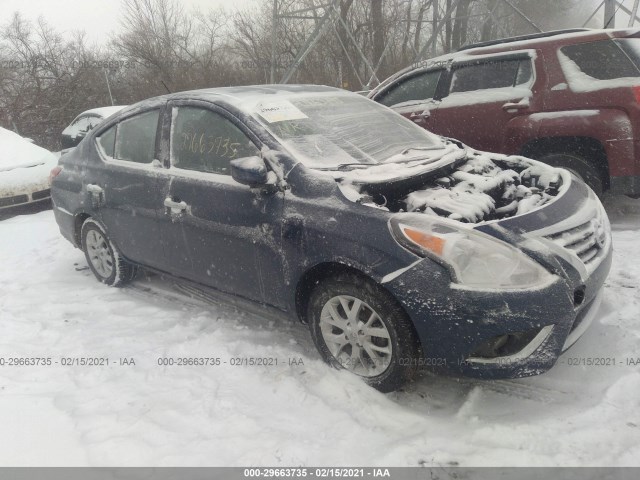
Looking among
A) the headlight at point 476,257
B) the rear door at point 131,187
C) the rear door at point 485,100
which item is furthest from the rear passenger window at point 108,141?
the rear door at point 485,100

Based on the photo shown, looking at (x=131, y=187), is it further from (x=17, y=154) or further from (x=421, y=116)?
(x=17, y=154)

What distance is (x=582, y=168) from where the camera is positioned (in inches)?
182

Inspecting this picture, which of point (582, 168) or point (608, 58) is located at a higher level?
point (608, 58)

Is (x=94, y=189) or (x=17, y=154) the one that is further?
(x=17, y=154)

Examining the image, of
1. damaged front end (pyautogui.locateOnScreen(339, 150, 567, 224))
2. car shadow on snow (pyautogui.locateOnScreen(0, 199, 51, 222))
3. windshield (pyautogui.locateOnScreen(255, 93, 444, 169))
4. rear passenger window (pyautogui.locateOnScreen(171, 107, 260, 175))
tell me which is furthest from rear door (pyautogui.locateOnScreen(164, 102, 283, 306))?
car shadow on snow (pyautogui.locateOnScreen(0, 199, 51, 222))

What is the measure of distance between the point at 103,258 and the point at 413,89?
12.6 feet

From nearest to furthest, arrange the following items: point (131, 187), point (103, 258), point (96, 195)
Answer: point (131, 187) → point (96, 195) → point (103, 258)

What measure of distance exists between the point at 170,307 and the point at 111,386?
3.36 ft

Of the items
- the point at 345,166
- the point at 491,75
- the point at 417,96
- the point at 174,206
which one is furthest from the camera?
the point at 417,96

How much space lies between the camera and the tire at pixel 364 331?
8.14 feet

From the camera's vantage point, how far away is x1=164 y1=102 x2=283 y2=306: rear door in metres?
2.95

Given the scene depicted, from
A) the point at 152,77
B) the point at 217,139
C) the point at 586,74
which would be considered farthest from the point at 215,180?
the point at 152,77

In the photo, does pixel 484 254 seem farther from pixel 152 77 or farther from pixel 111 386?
pixel 152 77

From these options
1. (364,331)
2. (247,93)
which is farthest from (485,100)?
(364,331)
